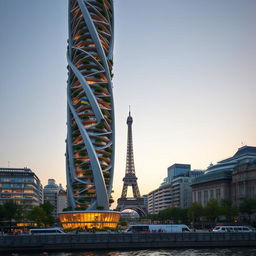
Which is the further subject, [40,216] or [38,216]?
[40,216]

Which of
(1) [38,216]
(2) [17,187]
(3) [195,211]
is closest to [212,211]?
(3) [195,211]

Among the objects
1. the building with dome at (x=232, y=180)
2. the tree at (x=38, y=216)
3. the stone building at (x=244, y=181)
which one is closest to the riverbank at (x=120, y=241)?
the tree at (x=38, y=216)

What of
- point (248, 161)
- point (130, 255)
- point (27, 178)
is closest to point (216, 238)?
point (130, 255)

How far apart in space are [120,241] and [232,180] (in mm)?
94843

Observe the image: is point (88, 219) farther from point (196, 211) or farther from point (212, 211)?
point (196, 211)

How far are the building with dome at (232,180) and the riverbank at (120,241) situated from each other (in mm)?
68671

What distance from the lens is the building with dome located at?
139125mm

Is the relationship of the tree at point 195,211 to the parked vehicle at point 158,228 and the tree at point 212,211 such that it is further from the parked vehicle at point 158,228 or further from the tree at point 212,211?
the parked vehicle at point 158,228

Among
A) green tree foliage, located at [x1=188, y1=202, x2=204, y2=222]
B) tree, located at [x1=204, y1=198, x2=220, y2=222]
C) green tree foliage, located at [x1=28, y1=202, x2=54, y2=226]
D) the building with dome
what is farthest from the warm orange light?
the building with dome

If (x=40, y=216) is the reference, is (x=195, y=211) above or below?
above

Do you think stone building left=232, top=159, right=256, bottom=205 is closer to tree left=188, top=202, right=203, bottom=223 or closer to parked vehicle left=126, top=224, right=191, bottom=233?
tree left=188, top=202, right=203, bottom=223

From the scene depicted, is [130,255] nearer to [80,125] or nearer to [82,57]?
[80,125]

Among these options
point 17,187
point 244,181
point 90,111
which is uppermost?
point 90,111

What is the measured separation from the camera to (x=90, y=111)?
102438 mm
